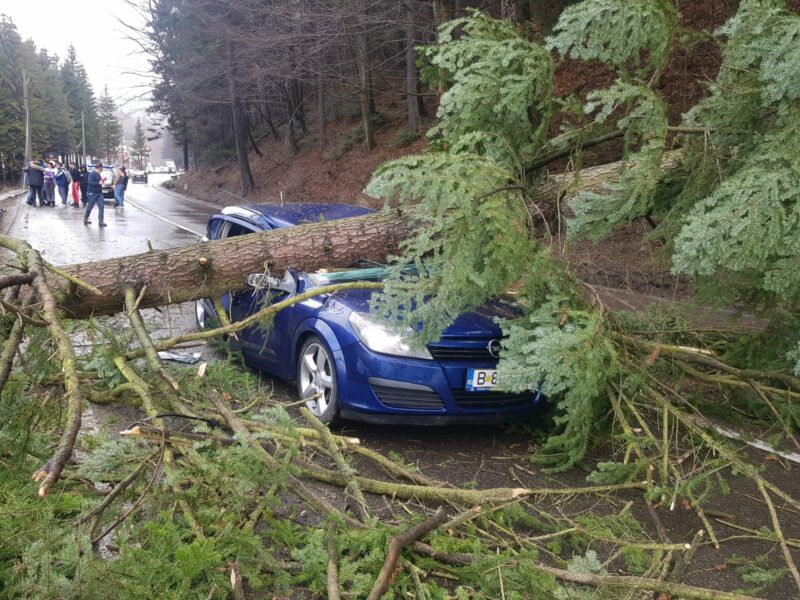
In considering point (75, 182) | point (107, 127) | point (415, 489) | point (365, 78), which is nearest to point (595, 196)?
point (415, 489)

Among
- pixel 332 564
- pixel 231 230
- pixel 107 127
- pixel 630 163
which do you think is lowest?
pixel 332 564

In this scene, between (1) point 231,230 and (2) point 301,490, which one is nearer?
(2) point 301,490

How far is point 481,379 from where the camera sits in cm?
435

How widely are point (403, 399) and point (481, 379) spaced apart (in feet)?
1.77

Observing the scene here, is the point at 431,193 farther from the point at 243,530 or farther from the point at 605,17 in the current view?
the point at 243,530

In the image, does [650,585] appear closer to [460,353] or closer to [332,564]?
[332,564]

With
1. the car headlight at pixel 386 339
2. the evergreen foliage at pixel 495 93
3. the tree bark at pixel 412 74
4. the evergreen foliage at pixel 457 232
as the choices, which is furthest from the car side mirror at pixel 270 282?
the tree bark at pixel 412 74

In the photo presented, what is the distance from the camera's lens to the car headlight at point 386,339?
14.1 feet

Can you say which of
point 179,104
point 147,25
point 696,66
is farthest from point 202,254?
point 179,104

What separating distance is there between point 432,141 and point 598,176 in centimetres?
140

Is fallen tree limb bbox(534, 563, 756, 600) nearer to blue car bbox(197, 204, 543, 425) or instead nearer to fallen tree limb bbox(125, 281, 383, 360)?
blue car bbox(197, 204, 543, 425)

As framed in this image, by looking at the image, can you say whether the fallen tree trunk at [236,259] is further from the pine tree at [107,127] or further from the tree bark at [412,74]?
the pine tree at [107,127]

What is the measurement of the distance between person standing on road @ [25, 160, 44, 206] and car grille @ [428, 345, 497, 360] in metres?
26.5

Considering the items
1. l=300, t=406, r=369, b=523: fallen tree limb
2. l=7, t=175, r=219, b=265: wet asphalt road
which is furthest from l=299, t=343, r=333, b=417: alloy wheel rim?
l=7, t=175, r=219, b=265: wet asphalt road
